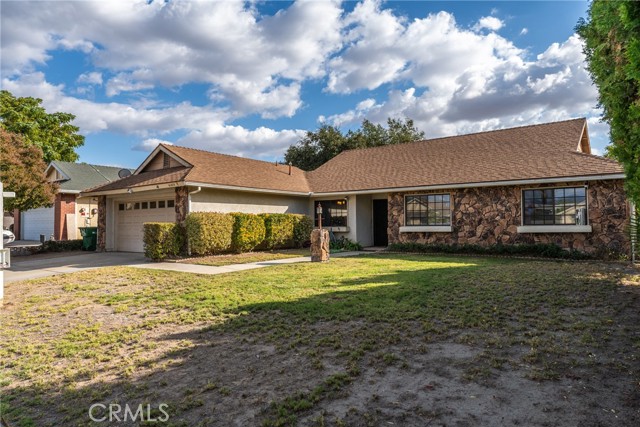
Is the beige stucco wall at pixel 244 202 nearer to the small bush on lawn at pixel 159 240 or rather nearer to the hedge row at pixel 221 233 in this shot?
the hedge row at pixel 221 233

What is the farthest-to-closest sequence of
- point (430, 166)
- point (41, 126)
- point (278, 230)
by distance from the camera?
point (41, 126) < point (430, 166) < point (278, 230)

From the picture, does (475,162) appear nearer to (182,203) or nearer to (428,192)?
(428,192)

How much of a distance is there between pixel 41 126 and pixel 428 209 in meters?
36.5

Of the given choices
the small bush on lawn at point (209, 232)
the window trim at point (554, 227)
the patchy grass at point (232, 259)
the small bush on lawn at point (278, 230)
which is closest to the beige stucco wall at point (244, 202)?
the small bush on lawn at point (209, 232)

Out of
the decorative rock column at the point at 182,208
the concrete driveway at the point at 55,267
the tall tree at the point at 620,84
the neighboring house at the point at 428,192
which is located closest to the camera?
the tall tree at the point at 620,84

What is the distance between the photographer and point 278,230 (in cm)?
1625

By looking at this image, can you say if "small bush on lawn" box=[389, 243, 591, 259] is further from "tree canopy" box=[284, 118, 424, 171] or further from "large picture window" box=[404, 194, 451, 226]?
"tree canopy" box=[284, 118, 424, 171]

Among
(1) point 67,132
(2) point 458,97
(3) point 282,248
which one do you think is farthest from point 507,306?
(1) point 67,132

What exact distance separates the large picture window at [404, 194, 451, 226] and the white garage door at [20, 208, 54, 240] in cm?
2227

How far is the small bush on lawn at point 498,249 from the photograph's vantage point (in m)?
12.3

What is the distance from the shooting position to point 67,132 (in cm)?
3603

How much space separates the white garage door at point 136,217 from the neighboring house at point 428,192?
0.05 metres

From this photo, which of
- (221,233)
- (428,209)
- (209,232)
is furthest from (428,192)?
(209,232)
